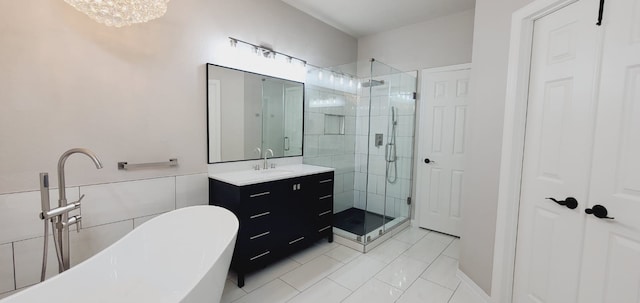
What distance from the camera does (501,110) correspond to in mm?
1873

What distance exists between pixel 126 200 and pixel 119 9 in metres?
1.34

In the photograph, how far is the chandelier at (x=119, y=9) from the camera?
144cm

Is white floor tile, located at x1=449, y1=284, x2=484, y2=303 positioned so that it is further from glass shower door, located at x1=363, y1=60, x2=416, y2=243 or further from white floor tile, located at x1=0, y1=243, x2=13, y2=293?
white floor tile, located at x1=0, y1=243, x2=13, y2=293

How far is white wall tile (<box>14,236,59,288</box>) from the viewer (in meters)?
1.57

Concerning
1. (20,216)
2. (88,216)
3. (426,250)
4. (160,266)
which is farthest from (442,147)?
(20,216)

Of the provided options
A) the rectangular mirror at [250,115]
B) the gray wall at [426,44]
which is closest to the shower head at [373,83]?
the gray wall at [426,44]

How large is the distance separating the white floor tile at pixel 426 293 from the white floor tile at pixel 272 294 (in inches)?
35.6

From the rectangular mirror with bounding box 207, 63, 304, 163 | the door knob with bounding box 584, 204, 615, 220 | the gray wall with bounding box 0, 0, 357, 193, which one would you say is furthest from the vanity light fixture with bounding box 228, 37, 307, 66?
the door knob with bounding box 584, 204, 615, 220

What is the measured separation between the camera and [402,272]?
248 cm

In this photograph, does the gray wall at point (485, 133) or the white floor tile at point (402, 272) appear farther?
the white floor tile at point (402, 272)

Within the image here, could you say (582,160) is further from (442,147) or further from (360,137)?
(360,137)

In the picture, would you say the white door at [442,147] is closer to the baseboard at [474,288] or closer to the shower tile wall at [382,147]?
the shower tile wall at [382,147]

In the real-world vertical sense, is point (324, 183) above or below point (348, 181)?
above

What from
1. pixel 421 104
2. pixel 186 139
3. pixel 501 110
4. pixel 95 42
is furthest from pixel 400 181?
pixel 95 42
